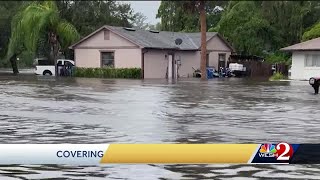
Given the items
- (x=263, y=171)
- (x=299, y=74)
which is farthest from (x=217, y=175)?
(x=299, y=74)

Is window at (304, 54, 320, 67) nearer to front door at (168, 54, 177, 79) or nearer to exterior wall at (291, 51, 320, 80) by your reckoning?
exterior wall at (291, 51, 320, 80)

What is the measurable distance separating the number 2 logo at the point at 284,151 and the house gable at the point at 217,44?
45.4 metres

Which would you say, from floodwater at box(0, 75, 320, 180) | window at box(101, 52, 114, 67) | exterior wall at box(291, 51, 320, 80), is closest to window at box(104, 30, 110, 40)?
window at box(101, 52, 114, 67)

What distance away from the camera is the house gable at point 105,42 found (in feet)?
143

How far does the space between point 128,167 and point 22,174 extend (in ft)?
4.80

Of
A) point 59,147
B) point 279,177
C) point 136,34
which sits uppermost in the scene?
point 136,34

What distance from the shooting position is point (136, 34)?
45656mm

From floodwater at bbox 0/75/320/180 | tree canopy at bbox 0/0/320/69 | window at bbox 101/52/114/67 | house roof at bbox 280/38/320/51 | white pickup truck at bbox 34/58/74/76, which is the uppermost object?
tree canopy at bbox 0/0/320/69

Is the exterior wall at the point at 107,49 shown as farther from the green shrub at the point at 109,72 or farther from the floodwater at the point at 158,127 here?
the floodwater at the point at 158,127

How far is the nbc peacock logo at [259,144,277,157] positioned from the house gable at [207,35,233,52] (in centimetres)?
4543

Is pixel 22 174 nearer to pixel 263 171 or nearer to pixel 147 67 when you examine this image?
pixel 263 171

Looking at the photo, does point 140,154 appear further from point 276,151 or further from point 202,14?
point 202,14

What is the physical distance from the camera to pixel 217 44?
52.9 meters

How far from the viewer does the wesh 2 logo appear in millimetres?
6062
